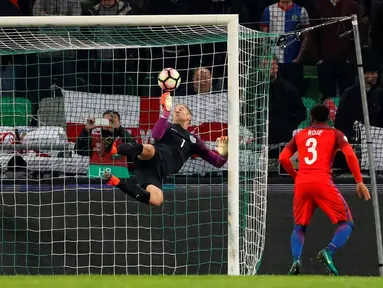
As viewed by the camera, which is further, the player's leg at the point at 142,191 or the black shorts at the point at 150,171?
the black shorts at the point at 150,171

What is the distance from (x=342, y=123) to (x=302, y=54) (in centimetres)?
152

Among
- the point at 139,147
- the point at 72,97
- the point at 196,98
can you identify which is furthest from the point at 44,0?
the point at 139,147

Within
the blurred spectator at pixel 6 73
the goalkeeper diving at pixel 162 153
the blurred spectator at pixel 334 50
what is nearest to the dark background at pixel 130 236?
the goalkeeper diving at pixel 162 153

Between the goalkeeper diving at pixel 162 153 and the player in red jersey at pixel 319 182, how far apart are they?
2.86 feet

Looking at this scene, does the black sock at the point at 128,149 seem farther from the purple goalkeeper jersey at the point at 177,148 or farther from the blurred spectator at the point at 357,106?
the blurred spectator at the point at 357,106

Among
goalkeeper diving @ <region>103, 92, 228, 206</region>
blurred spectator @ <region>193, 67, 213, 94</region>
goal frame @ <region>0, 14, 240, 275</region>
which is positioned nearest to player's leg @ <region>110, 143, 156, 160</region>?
goalkeeper diving @ <region>103, 92, 228, 206</region>

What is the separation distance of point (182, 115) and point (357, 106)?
2784 mm

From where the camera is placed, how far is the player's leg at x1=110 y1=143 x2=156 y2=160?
11.9m

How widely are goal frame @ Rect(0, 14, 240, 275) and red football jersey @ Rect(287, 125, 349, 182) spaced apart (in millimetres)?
1204

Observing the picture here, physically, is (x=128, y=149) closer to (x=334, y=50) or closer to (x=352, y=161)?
(x=352, y=161)

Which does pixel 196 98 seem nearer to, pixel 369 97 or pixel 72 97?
pixel 72 97

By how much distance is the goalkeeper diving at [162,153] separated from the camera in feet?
39.0
